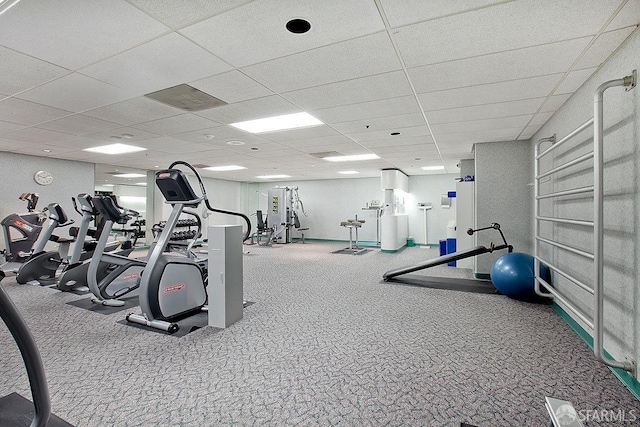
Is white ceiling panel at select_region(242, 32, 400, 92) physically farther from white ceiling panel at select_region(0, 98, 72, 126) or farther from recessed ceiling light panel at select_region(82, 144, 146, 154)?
recessed ceiling light panel at select_region(82, 144, 146, 154)

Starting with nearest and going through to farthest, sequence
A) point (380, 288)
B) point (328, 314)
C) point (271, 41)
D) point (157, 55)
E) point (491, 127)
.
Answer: point (271, 41) → point (157, 55) → point (328, 314) → point (491, 127) → point (380, 288)

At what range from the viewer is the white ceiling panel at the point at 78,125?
376 centimetres

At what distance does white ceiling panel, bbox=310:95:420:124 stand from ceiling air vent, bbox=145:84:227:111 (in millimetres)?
1119

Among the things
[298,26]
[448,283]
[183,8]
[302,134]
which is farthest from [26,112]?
[448,283]

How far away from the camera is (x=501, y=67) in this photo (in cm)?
244

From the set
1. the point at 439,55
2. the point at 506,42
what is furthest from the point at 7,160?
the point at 506,42

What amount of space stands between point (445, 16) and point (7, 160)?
7.91m

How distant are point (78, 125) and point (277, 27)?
3590mm

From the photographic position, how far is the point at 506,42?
2062 millimetres

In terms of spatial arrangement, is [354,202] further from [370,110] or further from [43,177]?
[43,177]

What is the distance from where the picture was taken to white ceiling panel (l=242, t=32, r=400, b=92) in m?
2.14

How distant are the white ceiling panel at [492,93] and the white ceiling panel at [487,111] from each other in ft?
0.43

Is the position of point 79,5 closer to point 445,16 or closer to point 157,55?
point 157,55

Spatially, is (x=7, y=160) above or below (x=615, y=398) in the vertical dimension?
above
